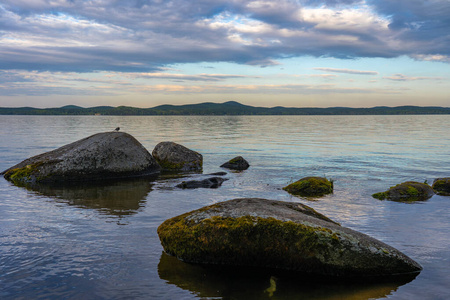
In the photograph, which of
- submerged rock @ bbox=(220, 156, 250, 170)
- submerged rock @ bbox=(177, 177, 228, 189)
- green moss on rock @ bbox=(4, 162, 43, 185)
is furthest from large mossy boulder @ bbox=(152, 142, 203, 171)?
green moss on rock @ bbox=(4, 162, 43, 185)

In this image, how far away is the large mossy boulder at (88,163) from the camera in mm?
16953

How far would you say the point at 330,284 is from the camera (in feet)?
22.3

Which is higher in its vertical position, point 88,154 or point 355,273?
point 88,154

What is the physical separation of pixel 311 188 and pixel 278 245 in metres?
8.09

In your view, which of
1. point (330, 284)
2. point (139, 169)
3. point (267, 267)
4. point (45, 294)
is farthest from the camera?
point (139, 169)

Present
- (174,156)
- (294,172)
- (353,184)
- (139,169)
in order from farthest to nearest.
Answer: (174,156)
(294,172)
(139,169)
(353,184)

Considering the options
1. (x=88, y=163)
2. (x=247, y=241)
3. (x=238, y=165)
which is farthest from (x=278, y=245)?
(x=238, y=165)

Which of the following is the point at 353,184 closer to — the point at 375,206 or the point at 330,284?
the point at 375,206

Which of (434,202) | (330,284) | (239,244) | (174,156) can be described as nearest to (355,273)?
(330,284)

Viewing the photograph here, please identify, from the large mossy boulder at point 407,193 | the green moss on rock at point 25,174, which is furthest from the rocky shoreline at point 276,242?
the green moss on rock at point 25,174

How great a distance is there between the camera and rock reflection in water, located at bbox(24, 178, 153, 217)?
1202 cm

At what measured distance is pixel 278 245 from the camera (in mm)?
7402

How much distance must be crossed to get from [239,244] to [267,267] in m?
0.73

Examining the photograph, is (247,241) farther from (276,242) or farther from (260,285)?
(260,285)
